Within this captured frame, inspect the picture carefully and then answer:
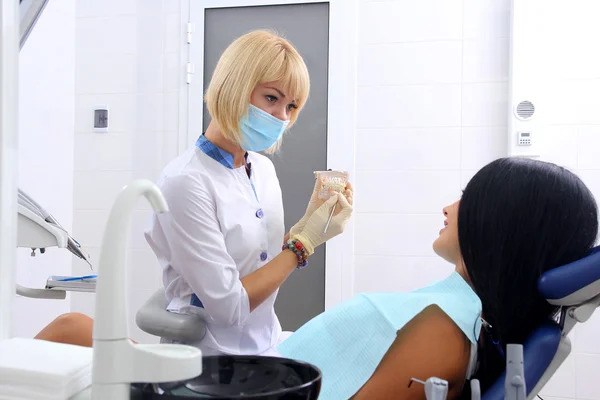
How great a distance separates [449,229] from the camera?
134cm

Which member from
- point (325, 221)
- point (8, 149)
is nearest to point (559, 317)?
point (325, 221)

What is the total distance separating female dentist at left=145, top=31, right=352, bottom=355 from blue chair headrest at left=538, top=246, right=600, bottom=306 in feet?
2.15

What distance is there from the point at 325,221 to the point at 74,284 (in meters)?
0.68

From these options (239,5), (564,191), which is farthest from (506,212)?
(239,5)

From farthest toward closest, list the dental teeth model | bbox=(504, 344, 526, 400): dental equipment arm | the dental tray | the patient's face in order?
the dental teeth model, the dental tray, the patient's face, bbox=(504, 344, 526, 400): dental equipment arm

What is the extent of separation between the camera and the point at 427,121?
9.79 feet

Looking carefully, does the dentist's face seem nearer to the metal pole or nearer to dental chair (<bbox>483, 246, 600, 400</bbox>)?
dental chair (<bbox>483, 246, 600, 400</bbox>)

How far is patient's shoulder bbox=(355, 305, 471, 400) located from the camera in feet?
3.76

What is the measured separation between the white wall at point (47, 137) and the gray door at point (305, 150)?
1131 mm

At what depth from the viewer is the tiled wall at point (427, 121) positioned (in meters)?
2.80

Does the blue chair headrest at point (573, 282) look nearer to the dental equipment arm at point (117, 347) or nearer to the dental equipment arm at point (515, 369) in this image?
the dental equipment arm at point (515, 369)

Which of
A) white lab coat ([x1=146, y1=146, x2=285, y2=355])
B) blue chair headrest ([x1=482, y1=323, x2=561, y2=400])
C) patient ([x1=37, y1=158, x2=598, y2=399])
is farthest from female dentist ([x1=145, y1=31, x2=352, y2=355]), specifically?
blue chair headrest ([x1=482, y1=323, x2=561, y2=400])

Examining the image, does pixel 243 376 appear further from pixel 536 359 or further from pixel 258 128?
pixel 258 128

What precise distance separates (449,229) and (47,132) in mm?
2394
